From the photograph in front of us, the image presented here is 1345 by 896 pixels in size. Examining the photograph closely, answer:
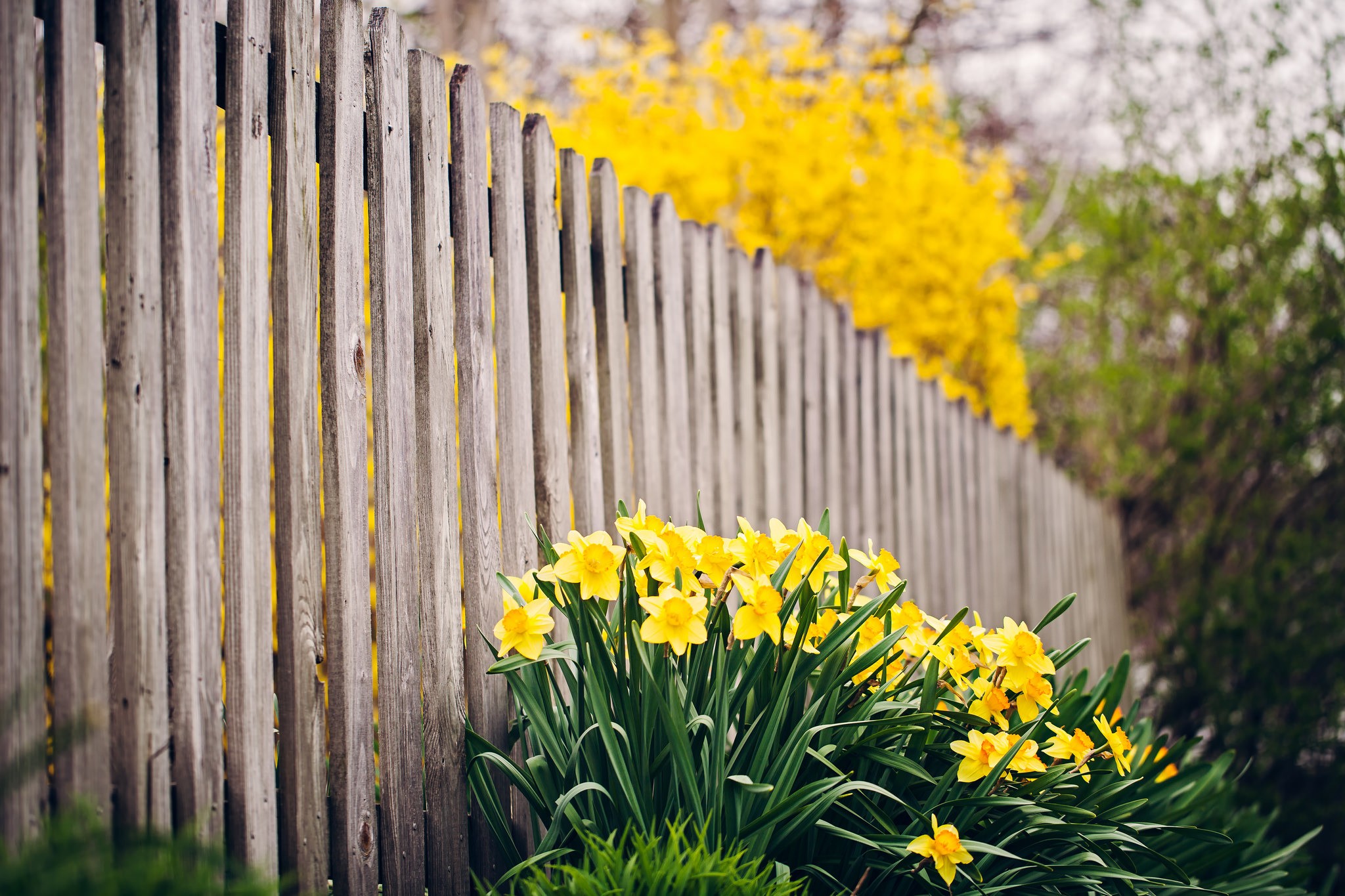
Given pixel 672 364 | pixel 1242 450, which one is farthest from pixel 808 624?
pixel 1242 450

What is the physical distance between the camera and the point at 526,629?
1424 mm

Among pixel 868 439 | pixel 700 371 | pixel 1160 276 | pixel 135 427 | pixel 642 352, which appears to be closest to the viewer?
pixel 135 427

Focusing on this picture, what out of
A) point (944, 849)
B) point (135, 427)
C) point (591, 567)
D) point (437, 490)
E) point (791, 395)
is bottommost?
point (944, 849)

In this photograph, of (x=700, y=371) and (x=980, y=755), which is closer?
(x=980, y=755)

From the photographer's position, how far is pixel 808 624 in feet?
5.03

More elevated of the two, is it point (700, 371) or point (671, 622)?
point (700, 371)

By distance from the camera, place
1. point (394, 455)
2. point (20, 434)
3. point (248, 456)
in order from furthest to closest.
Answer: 1. point (394, 455)
2. point (248, 456)
3. point (20, 434)

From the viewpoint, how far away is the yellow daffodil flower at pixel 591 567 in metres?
1.43

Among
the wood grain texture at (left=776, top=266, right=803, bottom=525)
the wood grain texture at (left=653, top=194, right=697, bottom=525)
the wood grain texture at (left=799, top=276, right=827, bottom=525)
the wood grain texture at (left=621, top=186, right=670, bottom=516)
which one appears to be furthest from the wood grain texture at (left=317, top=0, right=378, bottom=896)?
the wood grain texture at (left=799, top=276, right=827, bottom=525)

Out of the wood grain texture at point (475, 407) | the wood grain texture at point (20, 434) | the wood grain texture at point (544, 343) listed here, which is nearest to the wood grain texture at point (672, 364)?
the wood grain texture at point (544, 343)

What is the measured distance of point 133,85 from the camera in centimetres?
125

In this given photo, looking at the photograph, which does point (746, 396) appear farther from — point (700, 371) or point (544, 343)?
point (544, 343)

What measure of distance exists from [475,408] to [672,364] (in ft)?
2.32

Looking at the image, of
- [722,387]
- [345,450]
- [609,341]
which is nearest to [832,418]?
[722,387]
